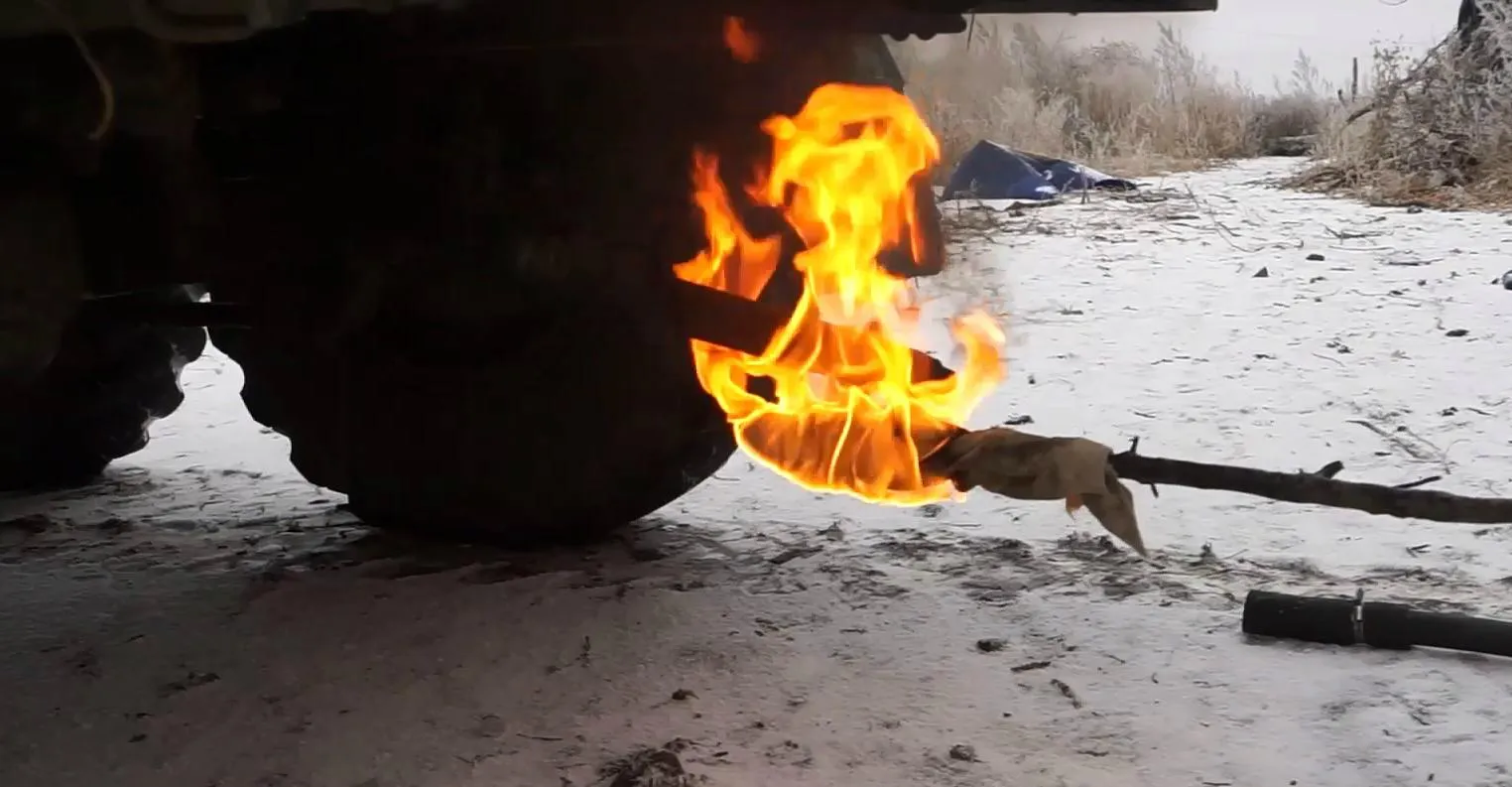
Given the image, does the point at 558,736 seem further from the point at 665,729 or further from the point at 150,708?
the point at 150,708

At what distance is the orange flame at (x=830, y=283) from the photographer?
165 cm

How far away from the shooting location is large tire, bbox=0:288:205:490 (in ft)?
7.89

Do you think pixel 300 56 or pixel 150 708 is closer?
pixel 150 708

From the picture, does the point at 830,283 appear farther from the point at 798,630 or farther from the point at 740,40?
the point at 798,630

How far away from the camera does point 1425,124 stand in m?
5.77

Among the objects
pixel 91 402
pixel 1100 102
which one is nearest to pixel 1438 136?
pixel 1100 102

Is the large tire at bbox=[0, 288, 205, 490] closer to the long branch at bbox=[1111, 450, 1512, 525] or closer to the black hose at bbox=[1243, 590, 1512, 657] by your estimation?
the long branch at bbox=[1111, 450, 1512, 525]

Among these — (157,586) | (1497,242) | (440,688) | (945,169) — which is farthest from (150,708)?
(1497,242)

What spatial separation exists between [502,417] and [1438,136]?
513 centimetres

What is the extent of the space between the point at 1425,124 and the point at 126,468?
530 centimetres

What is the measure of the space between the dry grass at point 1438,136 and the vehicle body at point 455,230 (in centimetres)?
457

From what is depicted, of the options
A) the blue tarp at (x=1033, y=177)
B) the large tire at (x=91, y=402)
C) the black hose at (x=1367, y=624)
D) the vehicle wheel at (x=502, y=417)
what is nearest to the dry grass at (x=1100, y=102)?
the blue tarp at (x=1033, y=177)

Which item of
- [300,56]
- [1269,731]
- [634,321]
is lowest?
[1269,731]

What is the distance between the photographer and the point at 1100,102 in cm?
470
